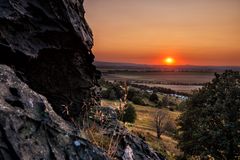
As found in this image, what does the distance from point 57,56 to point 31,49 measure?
144cm

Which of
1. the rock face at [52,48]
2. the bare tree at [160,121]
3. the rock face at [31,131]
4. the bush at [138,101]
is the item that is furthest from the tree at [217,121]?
the bush at [138,101]

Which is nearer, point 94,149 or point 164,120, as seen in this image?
point 94,149

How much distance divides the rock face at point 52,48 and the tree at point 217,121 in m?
24.2

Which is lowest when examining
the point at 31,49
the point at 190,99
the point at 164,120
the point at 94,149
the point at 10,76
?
the point at 164,120

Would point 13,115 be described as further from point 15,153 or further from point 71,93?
point 71,93

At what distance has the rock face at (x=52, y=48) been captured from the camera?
30.9ft

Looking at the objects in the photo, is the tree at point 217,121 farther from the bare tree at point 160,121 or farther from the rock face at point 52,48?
the bare tree at point 160,121

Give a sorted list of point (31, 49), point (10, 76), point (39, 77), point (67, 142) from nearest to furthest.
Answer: point (67, 142) → point (10, 76) → point (31, 49) → point (39, 77)

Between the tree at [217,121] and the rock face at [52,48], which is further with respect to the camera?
the tree at [217,121]

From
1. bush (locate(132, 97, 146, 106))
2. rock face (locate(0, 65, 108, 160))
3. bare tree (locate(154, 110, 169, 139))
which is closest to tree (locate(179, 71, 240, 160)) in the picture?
rock face (locate(0, 65, 108, 160))

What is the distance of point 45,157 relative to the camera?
6.41 meters

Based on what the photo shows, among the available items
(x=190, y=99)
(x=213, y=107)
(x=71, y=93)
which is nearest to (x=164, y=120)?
(x=190, y=99)

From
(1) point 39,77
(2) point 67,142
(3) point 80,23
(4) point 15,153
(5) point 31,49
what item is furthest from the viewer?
(3) point 80,23

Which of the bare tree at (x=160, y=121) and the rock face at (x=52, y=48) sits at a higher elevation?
the rock face at (x=52, y=48)
